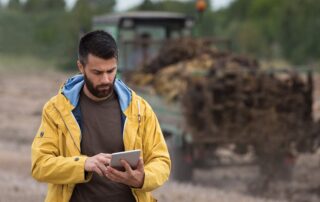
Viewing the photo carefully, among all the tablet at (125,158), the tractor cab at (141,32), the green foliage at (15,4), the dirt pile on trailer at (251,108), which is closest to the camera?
the tablet at (125,158)

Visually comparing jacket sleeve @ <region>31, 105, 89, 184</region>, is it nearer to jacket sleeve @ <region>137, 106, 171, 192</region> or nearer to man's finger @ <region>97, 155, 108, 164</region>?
man's finger @ <region>97, 155, 108, 164</region>

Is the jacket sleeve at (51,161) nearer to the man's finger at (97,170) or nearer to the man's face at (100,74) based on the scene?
the man's finger at (97,170)

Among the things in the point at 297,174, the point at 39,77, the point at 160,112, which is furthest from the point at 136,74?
the point at 39,77

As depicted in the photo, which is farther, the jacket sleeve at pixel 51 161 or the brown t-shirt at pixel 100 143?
the brown t-shirt at pixel 100 143

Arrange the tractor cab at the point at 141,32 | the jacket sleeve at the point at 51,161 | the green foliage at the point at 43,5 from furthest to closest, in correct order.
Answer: the green foliage at the point at 43,5 → the tractor cab at the point at 141,32 → the jacket sleeve at the point at 51,161

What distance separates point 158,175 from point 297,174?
9.96m

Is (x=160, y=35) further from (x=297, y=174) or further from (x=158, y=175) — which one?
(x=158, y=175)

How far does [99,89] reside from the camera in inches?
171

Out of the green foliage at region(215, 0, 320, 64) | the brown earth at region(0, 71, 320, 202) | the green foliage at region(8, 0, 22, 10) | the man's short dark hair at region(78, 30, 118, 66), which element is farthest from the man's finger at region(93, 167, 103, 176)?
the green foliage at region(8, 0, 22, 10)

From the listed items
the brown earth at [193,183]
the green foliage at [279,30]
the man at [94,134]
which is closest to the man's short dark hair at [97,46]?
the man at [94,134]

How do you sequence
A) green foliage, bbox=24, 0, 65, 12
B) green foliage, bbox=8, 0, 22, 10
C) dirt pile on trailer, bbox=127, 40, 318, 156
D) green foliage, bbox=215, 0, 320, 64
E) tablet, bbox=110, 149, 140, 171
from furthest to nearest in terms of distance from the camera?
1. green foliage, bbox=8, 0, 22, 10
2. green foliage, bbox=24, 0, 65, 12
3. green foliage, bbox=215, 0, 320, 64
4. dirt pile on trailer, bbox=127, 40, 318, 156
5. tablet, bbox=110, 149, 140, 171

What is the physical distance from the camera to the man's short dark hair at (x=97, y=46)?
14.3ft

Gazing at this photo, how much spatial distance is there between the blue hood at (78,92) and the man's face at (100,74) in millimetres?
113

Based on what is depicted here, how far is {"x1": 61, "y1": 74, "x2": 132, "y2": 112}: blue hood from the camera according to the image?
4.45 metres
